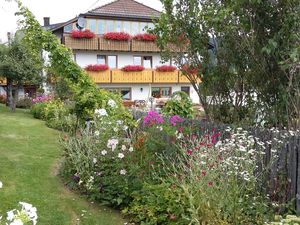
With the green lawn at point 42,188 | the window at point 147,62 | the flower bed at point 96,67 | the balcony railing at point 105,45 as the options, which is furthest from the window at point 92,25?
the green lawn at point 42,188

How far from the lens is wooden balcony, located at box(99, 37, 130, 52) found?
101 feet

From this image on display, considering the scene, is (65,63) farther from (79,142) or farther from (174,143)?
(174,143)

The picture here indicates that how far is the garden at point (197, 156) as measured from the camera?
5.07 metres

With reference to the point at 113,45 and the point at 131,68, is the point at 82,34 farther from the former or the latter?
the point at 131,68

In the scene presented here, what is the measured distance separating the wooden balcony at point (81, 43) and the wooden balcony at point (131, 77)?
8.71 feet

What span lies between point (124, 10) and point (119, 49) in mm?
3752

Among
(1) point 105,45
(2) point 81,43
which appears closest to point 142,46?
(1) point 105,45

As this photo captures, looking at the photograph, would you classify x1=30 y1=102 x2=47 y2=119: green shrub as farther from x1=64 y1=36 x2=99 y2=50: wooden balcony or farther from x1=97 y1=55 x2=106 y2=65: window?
x1=97 y1=55 x2=106 y2=65: window

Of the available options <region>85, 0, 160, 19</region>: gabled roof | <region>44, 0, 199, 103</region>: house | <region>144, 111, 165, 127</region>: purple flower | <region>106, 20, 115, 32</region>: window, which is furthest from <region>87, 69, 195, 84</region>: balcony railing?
<region>144, 111, 165, 127</region>: purple flower

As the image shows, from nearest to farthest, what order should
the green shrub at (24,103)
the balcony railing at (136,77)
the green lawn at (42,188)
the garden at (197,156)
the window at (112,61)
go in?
the garden at (197,156)
the green lawn at (42,188)
the green shrub at (24,103)
the balcony railing at (136,77)
the window at (112,61)

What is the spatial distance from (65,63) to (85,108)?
1.49 metres

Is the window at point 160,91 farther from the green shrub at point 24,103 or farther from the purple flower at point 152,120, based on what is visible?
the purple flower at point 152,120

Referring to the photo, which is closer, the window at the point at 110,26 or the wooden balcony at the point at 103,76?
the wooden balcony at the point at 103,76

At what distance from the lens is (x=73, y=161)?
7.49 metres
